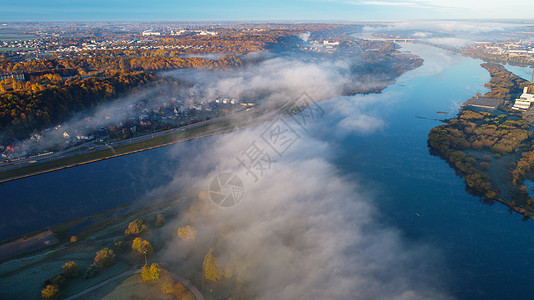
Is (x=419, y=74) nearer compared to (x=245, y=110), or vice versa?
(x=245, y=110)

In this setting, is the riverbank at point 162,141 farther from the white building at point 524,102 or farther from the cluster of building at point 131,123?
the white building at point 524,102

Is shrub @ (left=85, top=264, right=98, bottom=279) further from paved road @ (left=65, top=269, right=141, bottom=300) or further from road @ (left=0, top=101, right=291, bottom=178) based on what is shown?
road @ (left=0, top=101, right=291, bottom=178)

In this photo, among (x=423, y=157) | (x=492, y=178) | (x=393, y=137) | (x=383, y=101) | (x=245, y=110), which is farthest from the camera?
(x=383, y=101)

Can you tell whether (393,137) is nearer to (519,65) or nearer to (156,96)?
(156,96)

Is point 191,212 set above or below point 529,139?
below

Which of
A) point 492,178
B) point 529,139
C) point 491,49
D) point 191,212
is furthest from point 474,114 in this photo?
point 491,49

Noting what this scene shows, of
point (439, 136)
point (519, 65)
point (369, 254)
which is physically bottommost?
point (369, 254)
